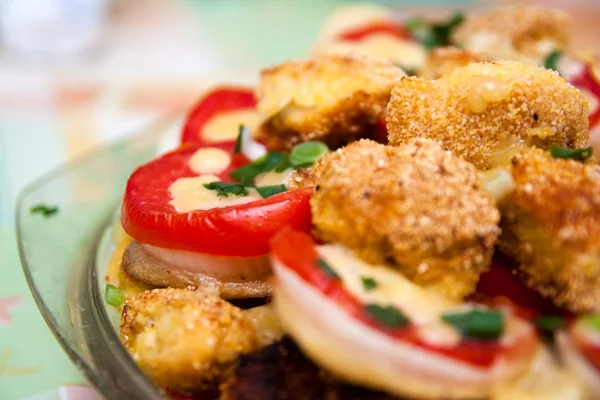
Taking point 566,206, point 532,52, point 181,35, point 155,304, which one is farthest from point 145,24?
point 566,206

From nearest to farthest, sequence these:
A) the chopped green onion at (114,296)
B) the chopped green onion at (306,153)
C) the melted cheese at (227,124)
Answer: the chopped green onion at (114,296) → the chopped green onion at (306,153) → the melted cheese at (227,124)

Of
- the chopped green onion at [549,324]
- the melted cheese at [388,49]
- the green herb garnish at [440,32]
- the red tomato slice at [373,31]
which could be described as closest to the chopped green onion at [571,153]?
the chopped green onion at [549,324]

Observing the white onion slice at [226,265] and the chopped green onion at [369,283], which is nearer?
the chopped green onion at [369,283]

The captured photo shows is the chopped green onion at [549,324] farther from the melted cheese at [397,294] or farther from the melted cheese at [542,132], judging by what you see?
the melted cheese at [542,132]

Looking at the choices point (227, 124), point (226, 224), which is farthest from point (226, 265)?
point (227, 124)

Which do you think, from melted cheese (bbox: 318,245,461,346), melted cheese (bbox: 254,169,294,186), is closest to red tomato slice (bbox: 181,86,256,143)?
melted cheese (bbox: 254,169,294,186)

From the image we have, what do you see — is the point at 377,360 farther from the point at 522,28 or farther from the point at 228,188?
the point at 522,28

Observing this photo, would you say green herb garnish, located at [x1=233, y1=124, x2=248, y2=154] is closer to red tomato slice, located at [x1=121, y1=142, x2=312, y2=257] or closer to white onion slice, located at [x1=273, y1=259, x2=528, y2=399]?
red tomato slice, located at [x1=121, y1=142, x2=312, y2=257]
